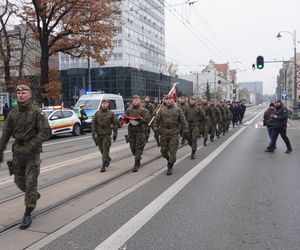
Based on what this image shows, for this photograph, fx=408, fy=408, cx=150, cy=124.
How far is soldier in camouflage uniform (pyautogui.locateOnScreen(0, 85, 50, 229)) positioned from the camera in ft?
17.6

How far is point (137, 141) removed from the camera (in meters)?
9.44

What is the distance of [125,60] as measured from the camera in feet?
216

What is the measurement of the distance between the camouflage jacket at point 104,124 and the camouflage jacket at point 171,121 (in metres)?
1.07

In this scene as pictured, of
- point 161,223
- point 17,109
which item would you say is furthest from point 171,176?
point 17,109

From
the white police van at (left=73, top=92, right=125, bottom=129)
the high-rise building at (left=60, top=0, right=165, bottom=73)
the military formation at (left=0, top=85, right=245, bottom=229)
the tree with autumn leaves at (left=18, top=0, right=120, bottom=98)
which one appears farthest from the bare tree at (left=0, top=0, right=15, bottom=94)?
the high-rise building at (left=60, top=0, right=165, bottom=73)

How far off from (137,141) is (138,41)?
64768 millimetres

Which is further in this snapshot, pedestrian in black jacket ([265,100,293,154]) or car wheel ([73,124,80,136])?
car wheel ([73,124,80,136])

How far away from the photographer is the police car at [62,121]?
63.4ft

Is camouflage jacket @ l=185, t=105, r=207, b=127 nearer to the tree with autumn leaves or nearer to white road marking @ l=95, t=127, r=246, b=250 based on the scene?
white road marking @ l=95, t=127, r=246, b=250

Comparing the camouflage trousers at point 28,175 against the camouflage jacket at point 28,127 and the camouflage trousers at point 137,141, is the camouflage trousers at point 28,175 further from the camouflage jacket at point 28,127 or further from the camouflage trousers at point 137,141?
the camouflage trousers at point 137,141

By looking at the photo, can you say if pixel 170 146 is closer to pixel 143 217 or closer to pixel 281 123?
pixel 143 217

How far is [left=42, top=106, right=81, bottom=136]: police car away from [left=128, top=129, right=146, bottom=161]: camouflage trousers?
10.2m

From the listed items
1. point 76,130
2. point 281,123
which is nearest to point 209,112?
point 281,123

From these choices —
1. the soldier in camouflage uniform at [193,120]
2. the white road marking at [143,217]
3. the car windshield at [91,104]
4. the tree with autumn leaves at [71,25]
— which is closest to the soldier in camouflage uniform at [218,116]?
the soldier in camouflage uniform at [193,120]
